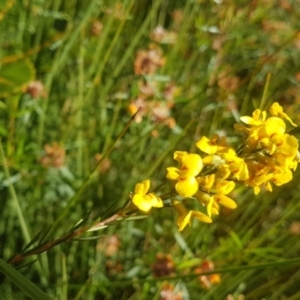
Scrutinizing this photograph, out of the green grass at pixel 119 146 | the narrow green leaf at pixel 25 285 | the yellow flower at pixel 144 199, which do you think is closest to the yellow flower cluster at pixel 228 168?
the yellow flower at pixel 144 199

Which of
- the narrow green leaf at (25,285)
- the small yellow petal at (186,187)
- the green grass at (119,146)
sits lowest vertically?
the green grass at (119,146)

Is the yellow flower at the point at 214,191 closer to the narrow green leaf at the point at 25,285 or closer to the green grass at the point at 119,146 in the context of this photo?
the narrow green leaf at the point at 25,285

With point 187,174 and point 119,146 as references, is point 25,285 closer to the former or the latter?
point 187,174

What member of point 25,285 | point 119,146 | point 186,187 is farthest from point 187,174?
point 119,146

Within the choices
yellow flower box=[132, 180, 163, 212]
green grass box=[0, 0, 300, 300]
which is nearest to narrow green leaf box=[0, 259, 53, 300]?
yellow flower box=[132, 180, 163, 212]

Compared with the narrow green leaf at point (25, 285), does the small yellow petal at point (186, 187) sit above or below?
above

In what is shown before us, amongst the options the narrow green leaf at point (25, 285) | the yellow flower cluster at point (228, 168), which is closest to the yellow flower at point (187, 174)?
the yellow flower cluster at point (228, 168)

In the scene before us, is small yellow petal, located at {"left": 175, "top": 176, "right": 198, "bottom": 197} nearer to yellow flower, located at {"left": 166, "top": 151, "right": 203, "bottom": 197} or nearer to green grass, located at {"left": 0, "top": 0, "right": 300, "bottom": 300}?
yellow flower, located at {"left": 166, "top": 151, "right": 203, "bottom": 197}

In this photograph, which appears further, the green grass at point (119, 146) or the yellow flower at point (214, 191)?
the green grass at point (119, 146)
